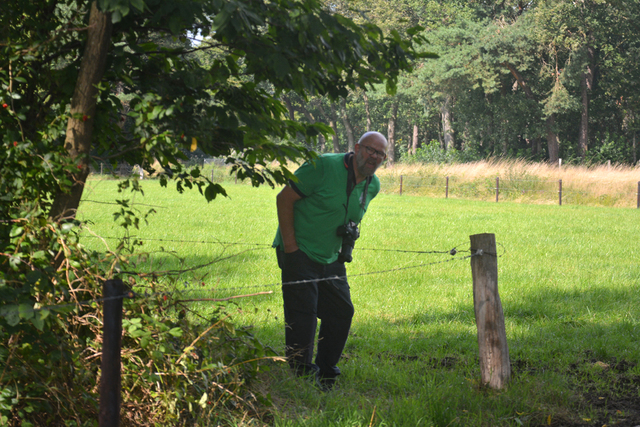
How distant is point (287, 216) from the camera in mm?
4414

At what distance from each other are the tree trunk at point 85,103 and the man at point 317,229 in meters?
1.62

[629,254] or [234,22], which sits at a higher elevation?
[234,22]

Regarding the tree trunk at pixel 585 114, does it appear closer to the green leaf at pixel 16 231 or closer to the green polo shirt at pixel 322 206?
the green polo shirt at pixel 322 206

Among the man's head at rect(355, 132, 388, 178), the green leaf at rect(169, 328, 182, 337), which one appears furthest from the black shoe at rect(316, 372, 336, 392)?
the green leaf at rect(169, 328, 182, 337)

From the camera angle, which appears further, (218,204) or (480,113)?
(480,113)

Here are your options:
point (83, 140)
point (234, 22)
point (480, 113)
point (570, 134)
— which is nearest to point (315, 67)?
point (234, 22)

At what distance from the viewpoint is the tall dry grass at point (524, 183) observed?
24578 millimetres

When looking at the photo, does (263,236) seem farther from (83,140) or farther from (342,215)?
(83,140)

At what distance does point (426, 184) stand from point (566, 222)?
12.9 meters

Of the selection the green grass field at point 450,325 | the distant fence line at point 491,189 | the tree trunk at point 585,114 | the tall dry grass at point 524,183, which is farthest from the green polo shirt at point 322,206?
the tree trunk at point 585,114

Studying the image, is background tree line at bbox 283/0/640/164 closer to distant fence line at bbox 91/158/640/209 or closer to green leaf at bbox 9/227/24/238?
distant fence line at bbox 91/158/640/209

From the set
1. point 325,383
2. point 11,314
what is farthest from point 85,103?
point 325,383

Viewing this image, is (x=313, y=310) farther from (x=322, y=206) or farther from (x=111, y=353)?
(x=111, y=353)

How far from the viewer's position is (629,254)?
1135 centimetres
